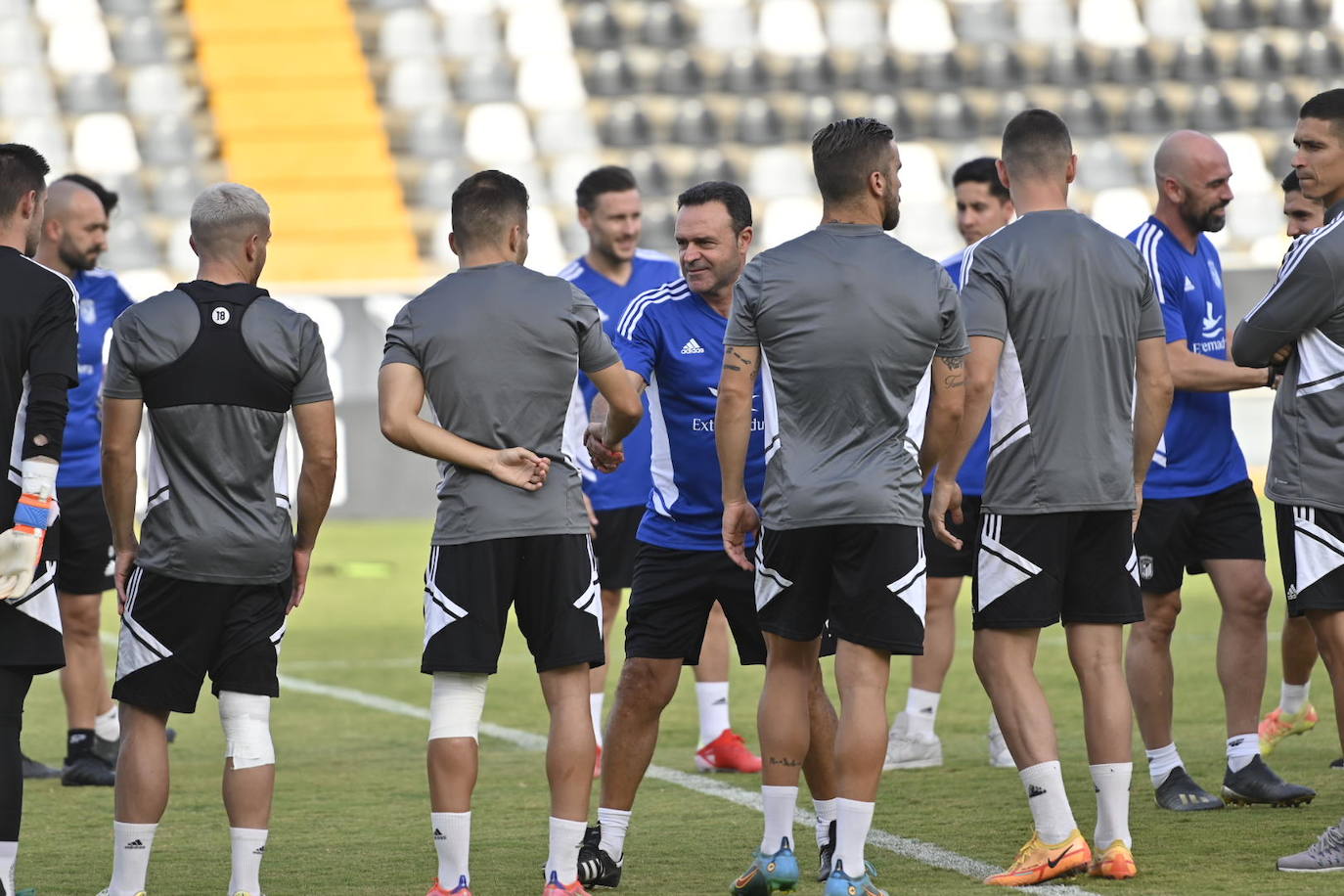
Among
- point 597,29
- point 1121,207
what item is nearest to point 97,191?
point 1121,207

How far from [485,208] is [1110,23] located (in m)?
21.8

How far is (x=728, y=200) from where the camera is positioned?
5.45m

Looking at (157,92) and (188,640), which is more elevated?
(157,92)

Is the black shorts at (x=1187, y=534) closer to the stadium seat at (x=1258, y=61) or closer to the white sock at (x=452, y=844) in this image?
the white sock at (x=452, y=844)

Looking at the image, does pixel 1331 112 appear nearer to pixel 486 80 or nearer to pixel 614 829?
pixel 614 829

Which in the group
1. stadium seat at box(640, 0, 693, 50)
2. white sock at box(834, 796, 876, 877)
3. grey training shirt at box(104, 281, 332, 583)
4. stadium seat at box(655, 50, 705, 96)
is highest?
stadium seat at box(640, 0, 693, 50)

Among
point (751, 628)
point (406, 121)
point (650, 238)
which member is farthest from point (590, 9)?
point (751, 628)

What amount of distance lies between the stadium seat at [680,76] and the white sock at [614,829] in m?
20.2

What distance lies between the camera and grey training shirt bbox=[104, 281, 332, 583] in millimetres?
4809

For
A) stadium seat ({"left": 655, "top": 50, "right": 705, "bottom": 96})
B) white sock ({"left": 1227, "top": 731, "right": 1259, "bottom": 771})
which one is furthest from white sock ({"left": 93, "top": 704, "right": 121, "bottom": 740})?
stadium seat ({"left": 655, "top": 50, "right": 705, "bottom": 96})

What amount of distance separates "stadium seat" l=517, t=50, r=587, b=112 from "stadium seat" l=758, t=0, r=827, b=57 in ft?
8.43

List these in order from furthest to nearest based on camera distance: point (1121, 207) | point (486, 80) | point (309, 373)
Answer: point (486, 80) → point (1121, 207) → point (309, 373)

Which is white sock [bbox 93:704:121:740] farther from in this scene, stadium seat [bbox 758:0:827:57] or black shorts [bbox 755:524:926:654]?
stadium seat [bbox 758:0:827:57]

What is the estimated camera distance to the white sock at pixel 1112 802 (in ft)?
17.0
